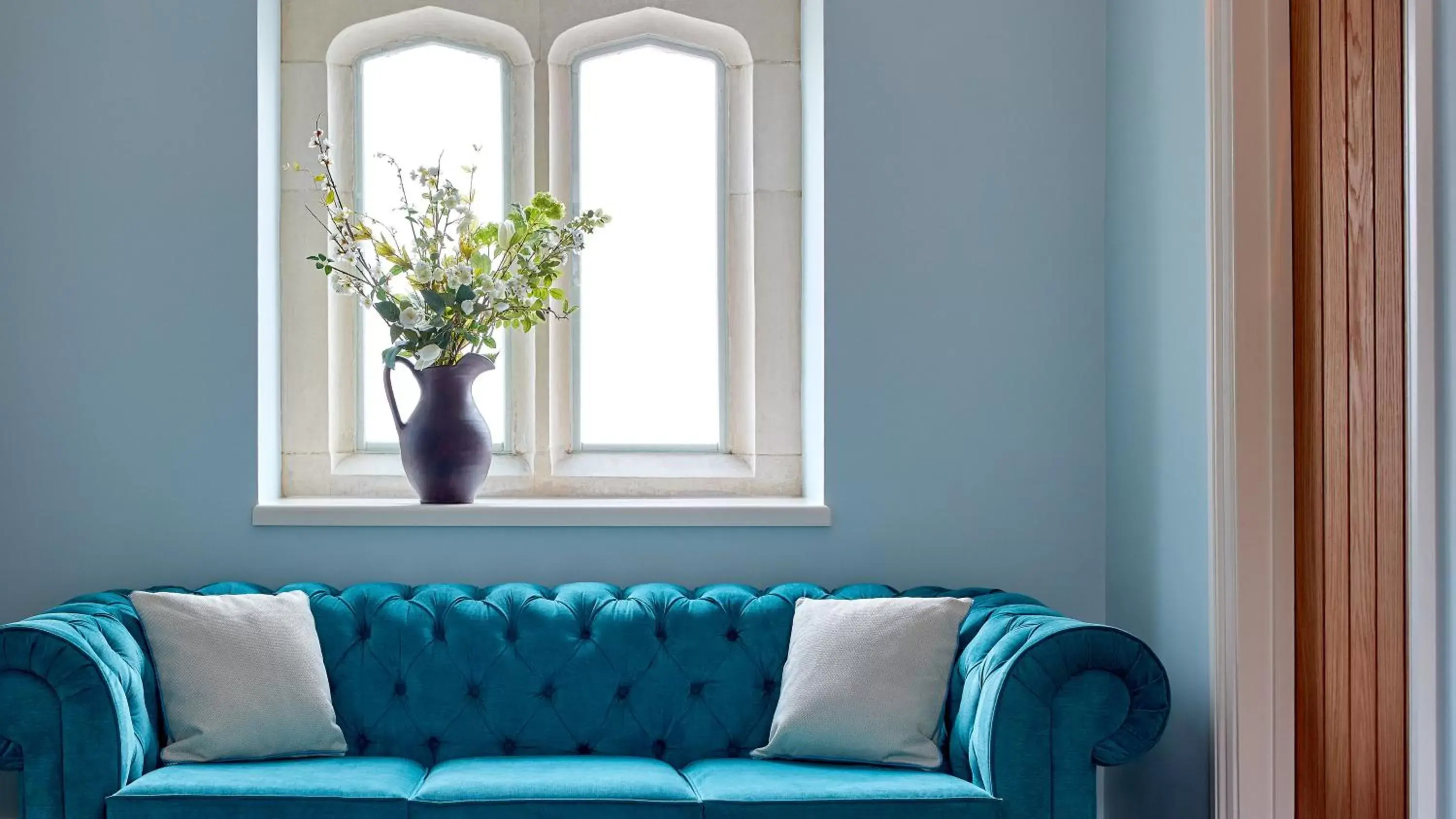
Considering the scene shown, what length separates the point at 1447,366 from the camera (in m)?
1.85

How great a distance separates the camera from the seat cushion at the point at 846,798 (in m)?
Result: 2.22

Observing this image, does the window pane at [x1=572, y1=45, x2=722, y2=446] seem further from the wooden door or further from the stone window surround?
the wooden door

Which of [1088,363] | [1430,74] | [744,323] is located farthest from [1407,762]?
[744,323]

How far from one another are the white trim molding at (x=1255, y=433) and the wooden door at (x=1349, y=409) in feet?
0.08

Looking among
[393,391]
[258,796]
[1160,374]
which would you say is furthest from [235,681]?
[1160,374]

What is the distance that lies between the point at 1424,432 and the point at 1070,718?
0.79 metres

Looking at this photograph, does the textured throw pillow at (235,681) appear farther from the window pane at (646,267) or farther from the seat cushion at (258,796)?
the window pane at (646,267)

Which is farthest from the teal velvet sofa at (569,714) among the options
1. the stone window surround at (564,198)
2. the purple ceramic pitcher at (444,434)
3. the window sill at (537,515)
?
the stone window surround at (564,198)

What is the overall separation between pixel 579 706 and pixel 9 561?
158cm

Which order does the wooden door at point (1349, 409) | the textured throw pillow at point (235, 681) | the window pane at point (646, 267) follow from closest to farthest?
the wooden door at point (1349, 409), the textured throw pillow at point (235, 681), the window pane at point (646, 267)

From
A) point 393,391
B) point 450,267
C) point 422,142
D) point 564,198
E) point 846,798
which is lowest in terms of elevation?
point 846,798

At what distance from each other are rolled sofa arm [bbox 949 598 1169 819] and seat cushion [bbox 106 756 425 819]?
115 cm

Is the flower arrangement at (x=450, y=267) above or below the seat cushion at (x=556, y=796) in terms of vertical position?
above

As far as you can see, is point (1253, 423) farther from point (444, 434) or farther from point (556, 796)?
point (444, 434)
